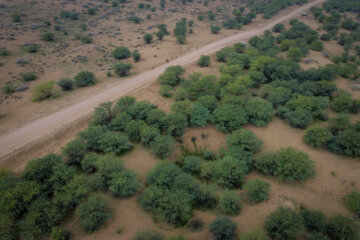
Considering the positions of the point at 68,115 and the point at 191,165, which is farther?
the point at 68,115

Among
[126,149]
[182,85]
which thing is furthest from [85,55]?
[126,149]

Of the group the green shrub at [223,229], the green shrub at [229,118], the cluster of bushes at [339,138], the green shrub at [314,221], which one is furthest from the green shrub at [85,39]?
the green shrub at [314,221]

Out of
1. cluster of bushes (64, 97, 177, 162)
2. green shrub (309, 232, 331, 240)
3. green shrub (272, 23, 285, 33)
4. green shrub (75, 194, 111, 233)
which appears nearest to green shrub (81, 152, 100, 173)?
cluster of bushes (64, 97, 177, 162)

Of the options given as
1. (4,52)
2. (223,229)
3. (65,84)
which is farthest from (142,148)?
(4,52)

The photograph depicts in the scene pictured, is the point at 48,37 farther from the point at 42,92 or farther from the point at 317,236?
the point at 317,236

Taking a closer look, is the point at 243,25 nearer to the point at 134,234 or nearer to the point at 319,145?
the point at 319,145

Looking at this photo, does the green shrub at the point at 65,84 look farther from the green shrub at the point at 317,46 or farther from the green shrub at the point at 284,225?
the green shrub at the point at 317,46

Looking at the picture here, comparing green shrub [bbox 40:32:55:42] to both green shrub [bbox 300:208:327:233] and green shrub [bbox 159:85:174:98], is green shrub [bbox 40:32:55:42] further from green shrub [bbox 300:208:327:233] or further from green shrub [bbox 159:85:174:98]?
green shrub [bbox 300:208:327:233]
